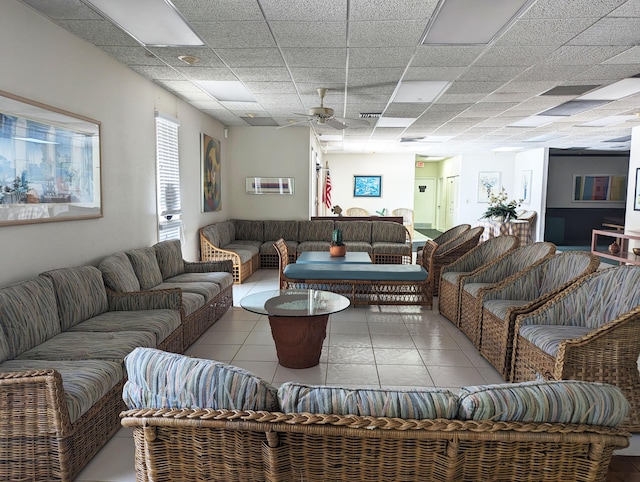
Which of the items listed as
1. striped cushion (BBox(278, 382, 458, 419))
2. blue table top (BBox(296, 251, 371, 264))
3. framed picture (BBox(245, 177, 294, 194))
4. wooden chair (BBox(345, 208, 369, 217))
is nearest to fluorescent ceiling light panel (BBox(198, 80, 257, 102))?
blue table top (BBox(296, 251, 371, 264))

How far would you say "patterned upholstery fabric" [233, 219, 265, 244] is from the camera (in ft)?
27.6

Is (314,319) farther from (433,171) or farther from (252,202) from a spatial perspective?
(433,171)

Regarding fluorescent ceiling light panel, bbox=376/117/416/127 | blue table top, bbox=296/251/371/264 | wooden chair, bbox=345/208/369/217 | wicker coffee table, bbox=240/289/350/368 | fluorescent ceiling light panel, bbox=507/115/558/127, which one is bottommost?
wicker coffee table, bbox=240/289/350/368

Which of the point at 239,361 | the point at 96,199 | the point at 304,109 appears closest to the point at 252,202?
the point at 304,109

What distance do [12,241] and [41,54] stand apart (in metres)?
1.36

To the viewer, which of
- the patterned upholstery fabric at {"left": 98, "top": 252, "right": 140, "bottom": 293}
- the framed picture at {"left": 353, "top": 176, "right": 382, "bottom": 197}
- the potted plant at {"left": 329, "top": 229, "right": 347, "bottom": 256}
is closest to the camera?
the patterned upholstery fabric at {"left": 98, "top": 252, "right": 140, "bottom": 293}

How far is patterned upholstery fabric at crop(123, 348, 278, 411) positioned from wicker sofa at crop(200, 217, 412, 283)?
5536mm

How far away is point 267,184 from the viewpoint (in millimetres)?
8617

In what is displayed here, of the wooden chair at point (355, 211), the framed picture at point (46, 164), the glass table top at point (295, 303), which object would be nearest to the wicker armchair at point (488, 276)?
the glass table top at point (295, 303)

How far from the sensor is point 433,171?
57.2ft

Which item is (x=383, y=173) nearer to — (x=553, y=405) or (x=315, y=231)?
(x=315, y=231)

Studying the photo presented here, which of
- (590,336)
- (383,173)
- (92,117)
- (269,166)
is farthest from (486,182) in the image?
(92,117)

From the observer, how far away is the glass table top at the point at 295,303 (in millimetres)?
3424

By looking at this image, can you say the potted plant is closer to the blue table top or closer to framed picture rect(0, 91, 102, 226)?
the blue table top
